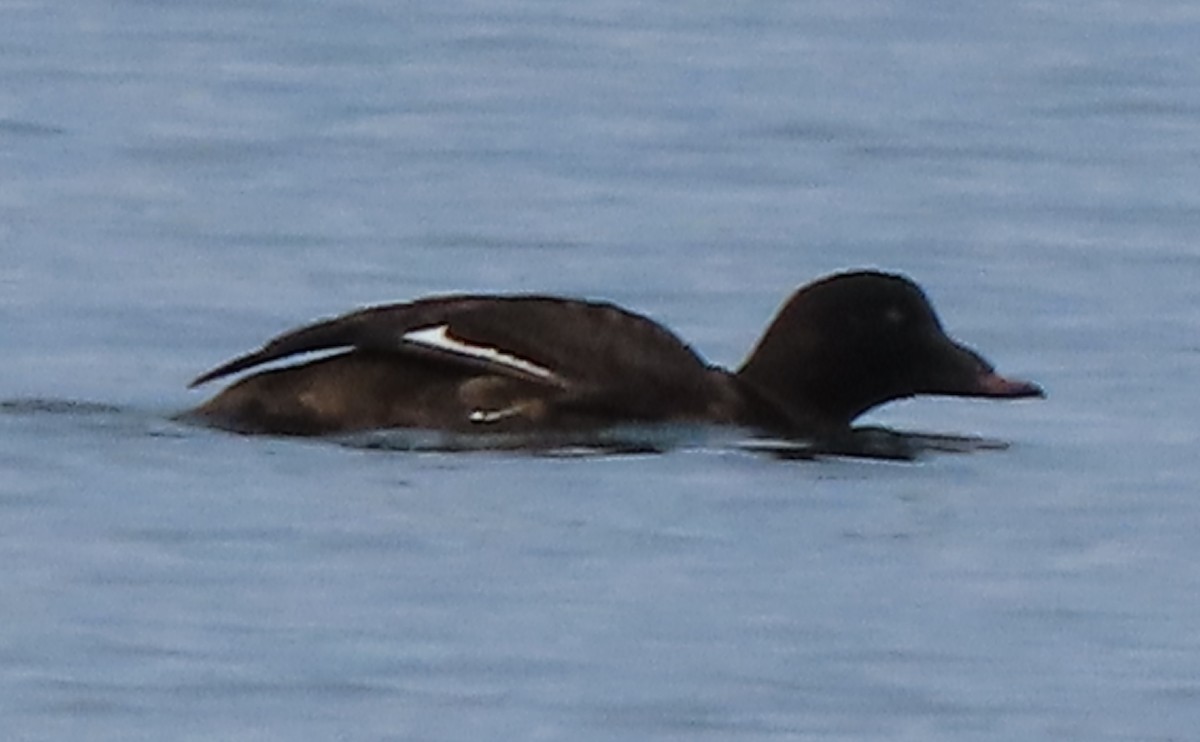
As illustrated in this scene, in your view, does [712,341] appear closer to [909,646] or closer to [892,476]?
[892,476]

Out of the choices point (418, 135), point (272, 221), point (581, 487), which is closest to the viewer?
point (581, 487)

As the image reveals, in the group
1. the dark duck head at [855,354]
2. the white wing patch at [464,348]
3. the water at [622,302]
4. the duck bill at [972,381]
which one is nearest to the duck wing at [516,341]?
the white wing patch at [464,348]

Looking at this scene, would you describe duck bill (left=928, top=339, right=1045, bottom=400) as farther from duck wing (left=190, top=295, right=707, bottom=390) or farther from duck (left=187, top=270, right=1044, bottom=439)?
duck wing (left=190, top=295, right=707, bottom=390)

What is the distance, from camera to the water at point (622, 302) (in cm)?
1068

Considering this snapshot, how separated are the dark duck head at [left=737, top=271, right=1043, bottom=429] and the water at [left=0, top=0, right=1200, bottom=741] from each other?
1.03ft

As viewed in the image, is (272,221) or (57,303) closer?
(57,303)

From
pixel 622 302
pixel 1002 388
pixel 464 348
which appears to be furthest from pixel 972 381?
pixel 622 302

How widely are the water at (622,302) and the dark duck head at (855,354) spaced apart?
1.03 ft

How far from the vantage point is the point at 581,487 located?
12656mm

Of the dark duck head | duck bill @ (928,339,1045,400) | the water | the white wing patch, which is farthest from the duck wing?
duck bill @ (928,339,1045,400)

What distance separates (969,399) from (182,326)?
221cm

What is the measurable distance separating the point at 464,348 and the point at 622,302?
132 inches

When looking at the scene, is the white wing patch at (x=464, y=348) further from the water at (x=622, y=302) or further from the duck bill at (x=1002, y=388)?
the duck bill at (x=1002, y=388)

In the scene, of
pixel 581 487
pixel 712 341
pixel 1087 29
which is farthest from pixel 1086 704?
pixel 1087 29
